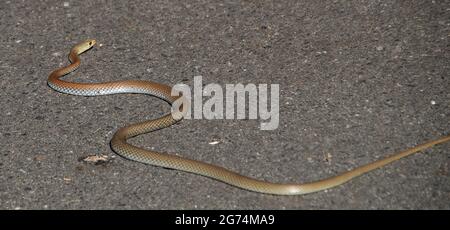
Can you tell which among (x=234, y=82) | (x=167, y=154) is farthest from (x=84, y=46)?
(x=167, y=154)

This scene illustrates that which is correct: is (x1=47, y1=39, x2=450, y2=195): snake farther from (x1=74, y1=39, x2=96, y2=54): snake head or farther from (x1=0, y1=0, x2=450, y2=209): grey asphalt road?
(x1=74, y1=39, x2=96, y2=54): snake head

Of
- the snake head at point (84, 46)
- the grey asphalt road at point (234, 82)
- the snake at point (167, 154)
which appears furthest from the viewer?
the snake head at point (84, 46)

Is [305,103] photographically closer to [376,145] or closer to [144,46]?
[376,145]

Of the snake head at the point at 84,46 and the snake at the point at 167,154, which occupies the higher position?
the snake head at the point at 84,46

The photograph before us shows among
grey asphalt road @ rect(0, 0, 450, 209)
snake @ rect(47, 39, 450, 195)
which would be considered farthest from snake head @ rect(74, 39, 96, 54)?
snake @ rect(47, 39, 450, 195)

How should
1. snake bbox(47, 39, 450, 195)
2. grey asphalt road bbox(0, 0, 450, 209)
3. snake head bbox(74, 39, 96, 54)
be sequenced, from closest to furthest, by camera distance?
snake bbox(47, 39, 450, 195) < grey asphalt road bbox(0, 0, 450, 209) < snake head bbox(74, 39, 96, 54)

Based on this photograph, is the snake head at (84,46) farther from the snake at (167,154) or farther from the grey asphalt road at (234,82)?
the snake at (167,154)

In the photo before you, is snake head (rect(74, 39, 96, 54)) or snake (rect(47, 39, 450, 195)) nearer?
snake (rect(47, 39, 450, 195))

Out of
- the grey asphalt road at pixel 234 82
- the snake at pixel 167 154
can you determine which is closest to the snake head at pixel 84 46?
the grey asphalt road at pixel 234 82
